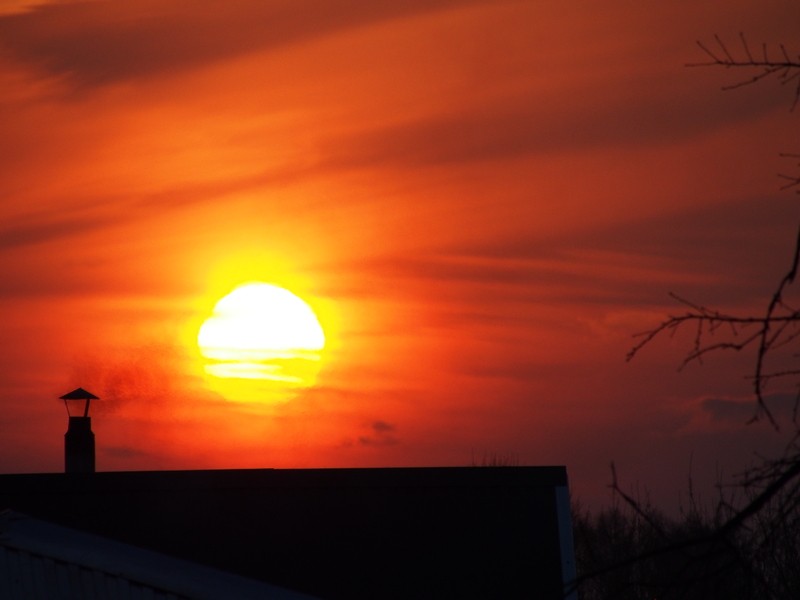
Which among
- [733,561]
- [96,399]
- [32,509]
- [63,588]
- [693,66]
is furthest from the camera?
[96,399]

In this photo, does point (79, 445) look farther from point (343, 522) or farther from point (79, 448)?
point (343, 522)

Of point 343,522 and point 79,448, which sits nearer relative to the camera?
point 343,522

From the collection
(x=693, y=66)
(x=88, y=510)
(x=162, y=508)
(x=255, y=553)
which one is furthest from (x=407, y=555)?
(x=693, y=66)

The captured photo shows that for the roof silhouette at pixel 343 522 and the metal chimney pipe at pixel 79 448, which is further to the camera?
the metal chimney pipe at pixel 79 448

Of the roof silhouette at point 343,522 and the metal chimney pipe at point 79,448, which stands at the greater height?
the metal chimney pipe at point 79,448

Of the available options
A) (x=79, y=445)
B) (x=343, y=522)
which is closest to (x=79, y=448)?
(x=79, y=445)

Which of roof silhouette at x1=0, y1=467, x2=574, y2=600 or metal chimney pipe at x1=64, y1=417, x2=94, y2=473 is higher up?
metal chimney pipe at x1=64, y1=417, x2=94, y2=473

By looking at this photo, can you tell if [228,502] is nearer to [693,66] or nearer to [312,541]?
[312,541]

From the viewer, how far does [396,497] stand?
33.8 feet

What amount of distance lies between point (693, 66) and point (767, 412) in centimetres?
147

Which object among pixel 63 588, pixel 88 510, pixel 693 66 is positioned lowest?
pixel 63 588

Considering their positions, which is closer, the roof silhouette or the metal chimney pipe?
the roof silhouette

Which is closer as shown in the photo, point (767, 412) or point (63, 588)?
point (767, 412)

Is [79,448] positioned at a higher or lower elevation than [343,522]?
higher
